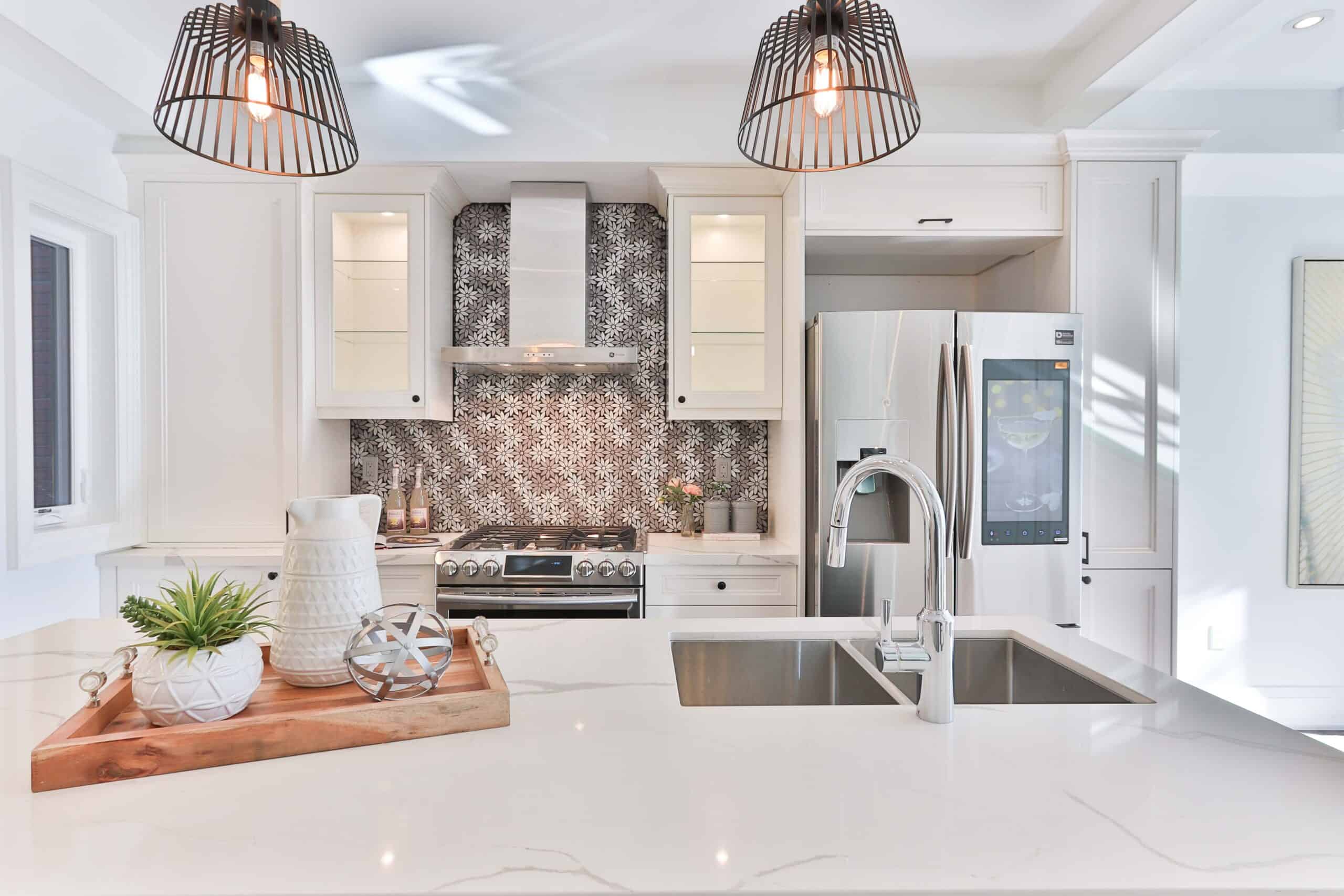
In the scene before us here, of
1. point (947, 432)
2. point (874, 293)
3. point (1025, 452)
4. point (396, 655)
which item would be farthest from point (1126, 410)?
point (396, 655)

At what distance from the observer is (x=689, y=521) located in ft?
10.4

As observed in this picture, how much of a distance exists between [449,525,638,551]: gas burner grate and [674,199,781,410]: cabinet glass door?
0.60 meters

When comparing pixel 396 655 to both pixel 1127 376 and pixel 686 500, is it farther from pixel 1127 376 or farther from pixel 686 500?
pixel 1127 376

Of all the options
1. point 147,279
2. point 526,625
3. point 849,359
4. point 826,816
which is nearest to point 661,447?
point 849,359

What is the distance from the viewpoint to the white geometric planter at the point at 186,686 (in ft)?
3.16

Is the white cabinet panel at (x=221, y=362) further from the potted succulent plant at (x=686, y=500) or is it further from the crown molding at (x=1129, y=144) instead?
the crown molding at (x=1129, y=144)

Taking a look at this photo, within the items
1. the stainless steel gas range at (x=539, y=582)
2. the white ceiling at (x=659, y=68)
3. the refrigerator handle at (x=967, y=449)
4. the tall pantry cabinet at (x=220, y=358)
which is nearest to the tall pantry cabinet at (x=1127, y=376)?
the white ceiling at (x=659, y=68)

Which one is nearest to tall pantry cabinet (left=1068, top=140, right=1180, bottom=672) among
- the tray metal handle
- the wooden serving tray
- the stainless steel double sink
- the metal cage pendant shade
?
the stainless steel double sink

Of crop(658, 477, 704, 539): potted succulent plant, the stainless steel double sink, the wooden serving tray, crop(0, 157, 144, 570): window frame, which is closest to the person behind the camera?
the wooden serving tray

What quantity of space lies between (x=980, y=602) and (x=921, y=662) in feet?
5.43

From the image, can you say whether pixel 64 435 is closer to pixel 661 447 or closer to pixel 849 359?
pixel 661 447

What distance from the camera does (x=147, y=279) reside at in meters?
2.77

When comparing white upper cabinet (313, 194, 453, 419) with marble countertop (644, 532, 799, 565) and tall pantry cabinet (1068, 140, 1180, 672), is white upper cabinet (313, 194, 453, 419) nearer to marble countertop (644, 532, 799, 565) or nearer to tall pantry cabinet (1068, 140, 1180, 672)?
marble countertop (644, 532, 799, 565)

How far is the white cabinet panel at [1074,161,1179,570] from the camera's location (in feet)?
8.76
